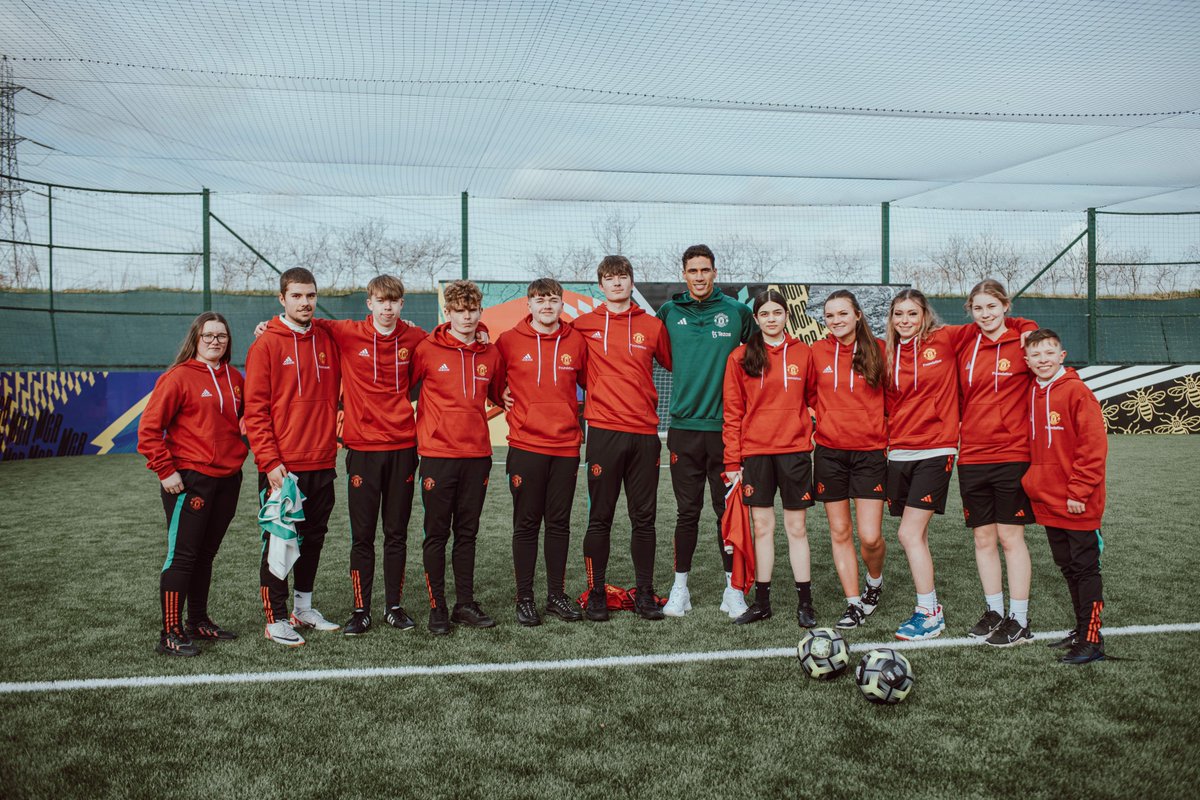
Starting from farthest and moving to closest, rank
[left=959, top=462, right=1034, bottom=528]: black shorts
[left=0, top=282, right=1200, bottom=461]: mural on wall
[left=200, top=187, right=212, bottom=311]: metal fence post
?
[left=200, top=187, right=212, bottom=311]: metal fence post → [left=0, top=282, right=1200, bottom=461]: mural on wall → [left=959, top=462, right=1034, bottom=528]: black shorts

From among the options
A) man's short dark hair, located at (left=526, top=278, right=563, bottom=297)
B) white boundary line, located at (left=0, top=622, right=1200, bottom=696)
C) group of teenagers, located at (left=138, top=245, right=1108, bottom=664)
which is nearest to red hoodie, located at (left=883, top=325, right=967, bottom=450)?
group of teenagers, located at (left=138, top=245, right=1108, bottom=664)

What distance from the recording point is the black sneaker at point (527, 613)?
431 centimetres

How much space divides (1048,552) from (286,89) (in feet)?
27.4

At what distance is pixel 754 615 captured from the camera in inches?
171

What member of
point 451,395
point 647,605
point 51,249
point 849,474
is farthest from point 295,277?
point 51,249

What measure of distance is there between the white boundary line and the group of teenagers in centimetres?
19

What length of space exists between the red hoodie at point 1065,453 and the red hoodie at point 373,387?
3018 millimetres

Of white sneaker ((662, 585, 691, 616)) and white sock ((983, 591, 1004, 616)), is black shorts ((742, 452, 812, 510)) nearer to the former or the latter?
white sneaker ((662, 585, 691, 616))

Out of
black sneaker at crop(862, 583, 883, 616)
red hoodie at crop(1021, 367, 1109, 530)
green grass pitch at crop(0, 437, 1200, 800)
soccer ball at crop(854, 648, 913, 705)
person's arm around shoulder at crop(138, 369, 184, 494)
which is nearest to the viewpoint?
green grass pitch at crop(0, 437, 1200, 800)

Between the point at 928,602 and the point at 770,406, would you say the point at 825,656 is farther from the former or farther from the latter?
the point at 770,406

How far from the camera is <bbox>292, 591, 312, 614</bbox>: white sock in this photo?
4.34m

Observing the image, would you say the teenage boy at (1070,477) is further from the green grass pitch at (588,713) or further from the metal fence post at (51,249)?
Result: the metal fence post at (51,249)

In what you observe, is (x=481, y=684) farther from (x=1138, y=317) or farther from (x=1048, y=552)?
(x=1138, y=317)

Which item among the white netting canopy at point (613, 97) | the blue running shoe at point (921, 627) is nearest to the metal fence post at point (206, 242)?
the white netting canopy at point (613, 97)
